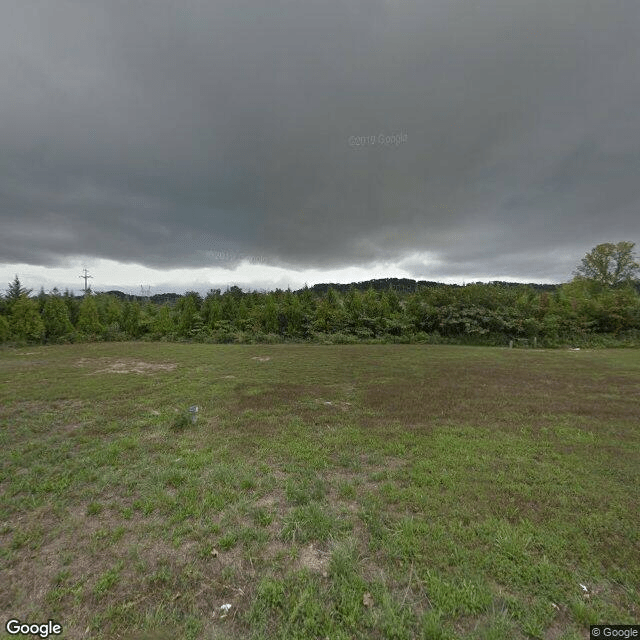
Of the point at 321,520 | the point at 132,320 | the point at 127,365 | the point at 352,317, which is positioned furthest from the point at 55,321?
the point at 321,520

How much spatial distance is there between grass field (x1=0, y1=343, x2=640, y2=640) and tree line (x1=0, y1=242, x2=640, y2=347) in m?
15.6

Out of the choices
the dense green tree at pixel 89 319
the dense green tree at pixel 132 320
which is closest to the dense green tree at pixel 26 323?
the dense green tree at pixel 89 319

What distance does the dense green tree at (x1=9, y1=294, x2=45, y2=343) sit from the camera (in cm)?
2117

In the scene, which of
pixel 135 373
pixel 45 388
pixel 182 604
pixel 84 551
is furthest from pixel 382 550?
pixel 135 373

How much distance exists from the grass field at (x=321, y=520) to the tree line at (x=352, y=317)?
15.6m

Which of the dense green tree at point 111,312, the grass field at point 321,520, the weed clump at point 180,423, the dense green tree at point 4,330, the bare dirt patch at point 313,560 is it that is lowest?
the bare dirt patch at point 313,560

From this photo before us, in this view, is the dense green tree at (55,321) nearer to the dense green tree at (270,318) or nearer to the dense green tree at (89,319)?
the dense green tree at (89,319)

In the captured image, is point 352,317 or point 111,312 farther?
point 111,312

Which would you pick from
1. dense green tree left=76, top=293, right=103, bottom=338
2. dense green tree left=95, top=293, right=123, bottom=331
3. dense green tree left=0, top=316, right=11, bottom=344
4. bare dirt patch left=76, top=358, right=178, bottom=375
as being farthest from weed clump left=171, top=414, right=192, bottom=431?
dense green tree left=0, top=316, right=11, bottom=344

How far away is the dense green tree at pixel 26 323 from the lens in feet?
69.5

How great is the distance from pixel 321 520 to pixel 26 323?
28302 millimetres

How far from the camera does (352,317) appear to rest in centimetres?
2317

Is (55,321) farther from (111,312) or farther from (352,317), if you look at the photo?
(352,317)

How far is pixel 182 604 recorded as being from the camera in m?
2.21
